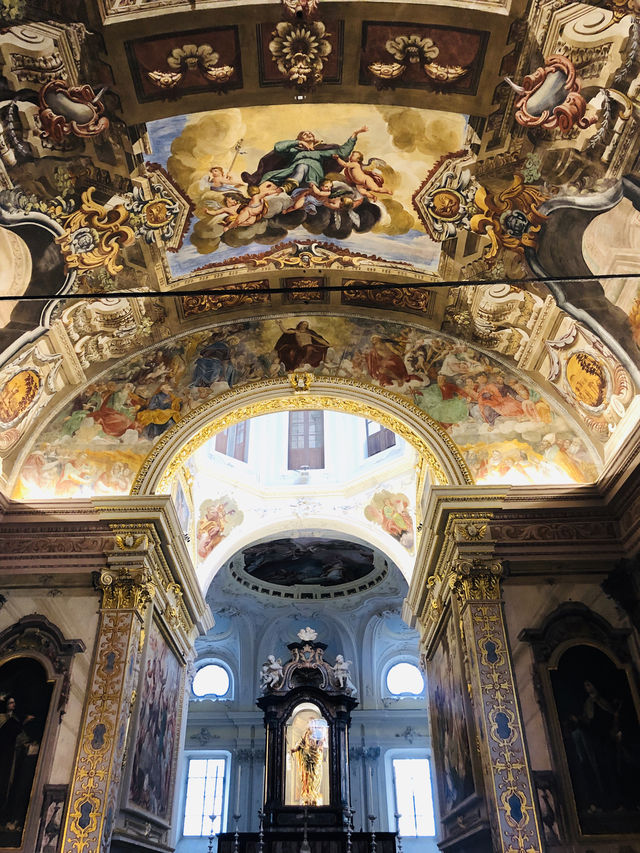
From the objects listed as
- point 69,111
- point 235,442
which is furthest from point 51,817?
point 235,442

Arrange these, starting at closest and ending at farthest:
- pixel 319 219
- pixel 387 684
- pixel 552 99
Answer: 1. pixel 552 99
2. pixel 319 219
3. pixel 387 684

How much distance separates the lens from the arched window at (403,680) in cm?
2695

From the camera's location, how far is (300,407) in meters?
14.6

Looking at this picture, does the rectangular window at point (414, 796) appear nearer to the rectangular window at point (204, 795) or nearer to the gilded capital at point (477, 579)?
the rectangular window at point (204, 795)

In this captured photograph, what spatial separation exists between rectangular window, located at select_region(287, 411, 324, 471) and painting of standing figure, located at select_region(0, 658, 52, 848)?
1308 cm

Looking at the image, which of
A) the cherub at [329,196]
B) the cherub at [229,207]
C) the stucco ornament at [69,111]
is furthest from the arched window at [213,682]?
the stucco ornament at [69,111]

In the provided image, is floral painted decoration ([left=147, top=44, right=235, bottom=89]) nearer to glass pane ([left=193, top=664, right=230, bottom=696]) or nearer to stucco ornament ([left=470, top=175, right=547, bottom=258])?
stucco ornament ([left=470, top=175, right=547, bottom=258])

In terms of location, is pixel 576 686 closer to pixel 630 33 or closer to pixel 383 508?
pixel 630 33

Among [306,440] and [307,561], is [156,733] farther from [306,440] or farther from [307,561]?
[307,561]

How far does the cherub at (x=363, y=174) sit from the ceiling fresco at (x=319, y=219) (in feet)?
0.15

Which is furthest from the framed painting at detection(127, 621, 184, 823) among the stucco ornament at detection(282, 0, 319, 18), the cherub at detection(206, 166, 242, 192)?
the stucco ornament at detection(282, 0, 319, 18)

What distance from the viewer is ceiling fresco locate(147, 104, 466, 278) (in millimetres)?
9766

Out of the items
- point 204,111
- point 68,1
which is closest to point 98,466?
point 204,111

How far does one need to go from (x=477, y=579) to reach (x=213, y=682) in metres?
18.6
